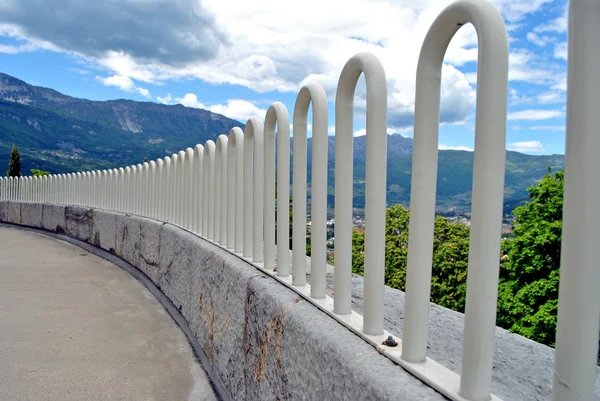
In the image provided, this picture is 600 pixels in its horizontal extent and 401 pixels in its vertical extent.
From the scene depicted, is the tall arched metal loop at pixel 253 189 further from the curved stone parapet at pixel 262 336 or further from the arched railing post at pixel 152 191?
the arched railing post at pixel 152 191

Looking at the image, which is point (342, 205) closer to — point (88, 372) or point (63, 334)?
point (88, 372)

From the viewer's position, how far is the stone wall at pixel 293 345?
4.83 feet

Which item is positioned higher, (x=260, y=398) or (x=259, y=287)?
(x=259, y=287)

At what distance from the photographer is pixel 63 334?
4.14 m

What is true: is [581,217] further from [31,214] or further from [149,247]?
[31,214]

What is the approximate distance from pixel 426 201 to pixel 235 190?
7.08 feet

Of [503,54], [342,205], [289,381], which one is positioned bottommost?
[289,381]

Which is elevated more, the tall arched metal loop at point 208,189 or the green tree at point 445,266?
the tall arched metal loop at point 208,189

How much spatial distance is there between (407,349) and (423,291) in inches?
6.9

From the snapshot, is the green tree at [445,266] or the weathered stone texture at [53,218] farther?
the green tree at [445,266]

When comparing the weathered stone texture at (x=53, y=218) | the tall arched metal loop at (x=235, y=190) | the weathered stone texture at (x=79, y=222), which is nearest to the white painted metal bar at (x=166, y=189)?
the tall arched metal loop at (x=235, y=190)

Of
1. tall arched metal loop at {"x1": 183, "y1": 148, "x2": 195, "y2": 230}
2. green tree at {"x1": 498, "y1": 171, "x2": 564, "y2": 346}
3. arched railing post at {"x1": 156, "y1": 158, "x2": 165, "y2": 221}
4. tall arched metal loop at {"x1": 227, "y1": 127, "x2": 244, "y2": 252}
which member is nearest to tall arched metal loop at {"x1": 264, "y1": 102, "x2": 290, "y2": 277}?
tall arched metal loop at {"x1": 227, "y1": 127, "x2": 244, "y2": 252}

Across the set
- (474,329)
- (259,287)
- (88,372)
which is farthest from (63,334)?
(474,329)

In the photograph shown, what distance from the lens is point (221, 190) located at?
371cm
